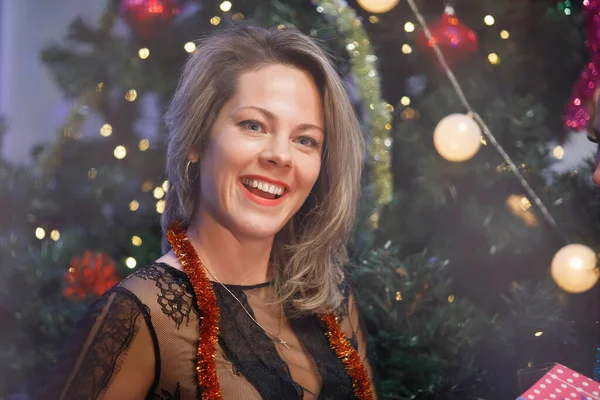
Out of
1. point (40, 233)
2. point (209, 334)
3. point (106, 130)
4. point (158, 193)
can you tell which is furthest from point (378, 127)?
point (40, 233)

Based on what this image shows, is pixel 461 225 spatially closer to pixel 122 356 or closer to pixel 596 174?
pixel 596 174

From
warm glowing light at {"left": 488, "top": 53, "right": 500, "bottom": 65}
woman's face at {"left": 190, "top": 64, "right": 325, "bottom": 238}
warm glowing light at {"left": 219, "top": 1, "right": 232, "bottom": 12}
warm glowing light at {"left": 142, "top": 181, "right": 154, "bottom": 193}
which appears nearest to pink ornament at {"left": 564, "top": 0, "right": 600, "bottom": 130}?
warm glowing light at {"left": 488, "top": 53, "right": 500, "bottom": 65}

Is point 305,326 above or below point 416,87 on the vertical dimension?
below

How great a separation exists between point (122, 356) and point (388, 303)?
0.76 metres

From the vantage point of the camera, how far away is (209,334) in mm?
1277

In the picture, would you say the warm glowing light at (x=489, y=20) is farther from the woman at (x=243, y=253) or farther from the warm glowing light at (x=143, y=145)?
the warm glowing light at (x=143, y=145)

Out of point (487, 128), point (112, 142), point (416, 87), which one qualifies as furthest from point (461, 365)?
point (112, 142)

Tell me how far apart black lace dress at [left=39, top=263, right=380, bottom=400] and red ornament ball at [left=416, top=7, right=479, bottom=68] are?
0.87 metres

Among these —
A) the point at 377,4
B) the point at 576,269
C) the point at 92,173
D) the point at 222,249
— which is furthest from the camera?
the point at 92,173

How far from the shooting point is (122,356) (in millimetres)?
1196

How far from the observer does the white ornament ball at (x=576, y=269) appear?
1.71 meters

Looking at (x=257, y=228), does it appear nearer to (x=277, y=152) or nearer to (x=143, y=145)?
(x=277, y=152)

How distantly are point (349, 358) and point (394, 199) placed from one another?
63cm

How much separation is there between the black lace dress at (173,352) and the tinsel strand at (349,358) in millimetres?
17
